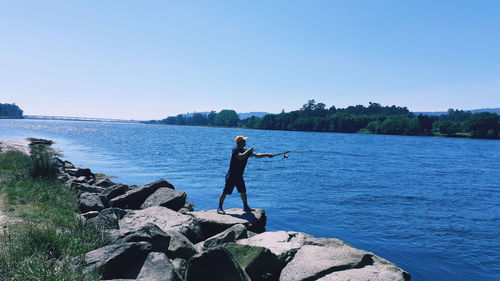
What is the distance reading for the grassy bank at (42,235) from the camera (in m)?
4.82

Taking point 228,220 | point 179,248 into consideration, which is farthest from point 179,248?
point 228,220

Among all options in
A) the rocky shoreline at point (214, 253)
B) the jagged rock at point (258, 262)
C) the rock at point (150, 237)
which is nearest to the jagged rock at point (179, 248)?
the rocky shoreline at point (214, 253)

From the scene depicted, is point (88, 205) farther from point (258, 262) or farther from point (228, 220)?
point (258, 262)

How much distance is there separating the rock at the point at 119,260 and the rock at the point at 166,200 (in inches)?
218

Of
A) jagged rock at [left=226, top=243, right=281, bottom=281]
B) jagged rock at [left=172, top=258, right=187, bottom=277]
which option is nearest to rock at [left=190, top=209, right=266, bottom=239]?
jagged rock at [left=226, top=243, right=281, bottom=281]

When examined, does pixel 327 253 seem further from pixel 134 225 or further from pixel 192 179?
pixel 192 179

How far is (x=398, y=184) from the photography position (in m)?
23.8

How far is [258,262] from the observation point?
6.82 m

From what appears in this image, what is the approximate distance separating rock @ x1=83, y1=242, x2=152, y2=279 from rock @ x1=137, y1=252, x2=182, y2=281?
20cm

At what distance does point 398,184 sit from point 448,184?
154 inches

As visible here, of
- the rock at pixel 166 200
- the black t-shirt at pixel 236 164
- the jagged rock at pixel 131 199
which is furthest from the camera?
the jagged rock at pixel 131 199

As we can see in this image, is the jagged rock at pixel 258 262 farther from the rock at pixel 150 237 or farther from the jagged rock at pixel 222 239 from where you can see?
the rock at pixel 150 237

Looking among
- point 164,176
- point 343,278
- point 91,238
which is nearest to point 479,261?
point 343,278

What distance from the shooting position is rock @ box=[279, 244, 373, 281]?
6566 millimetres
